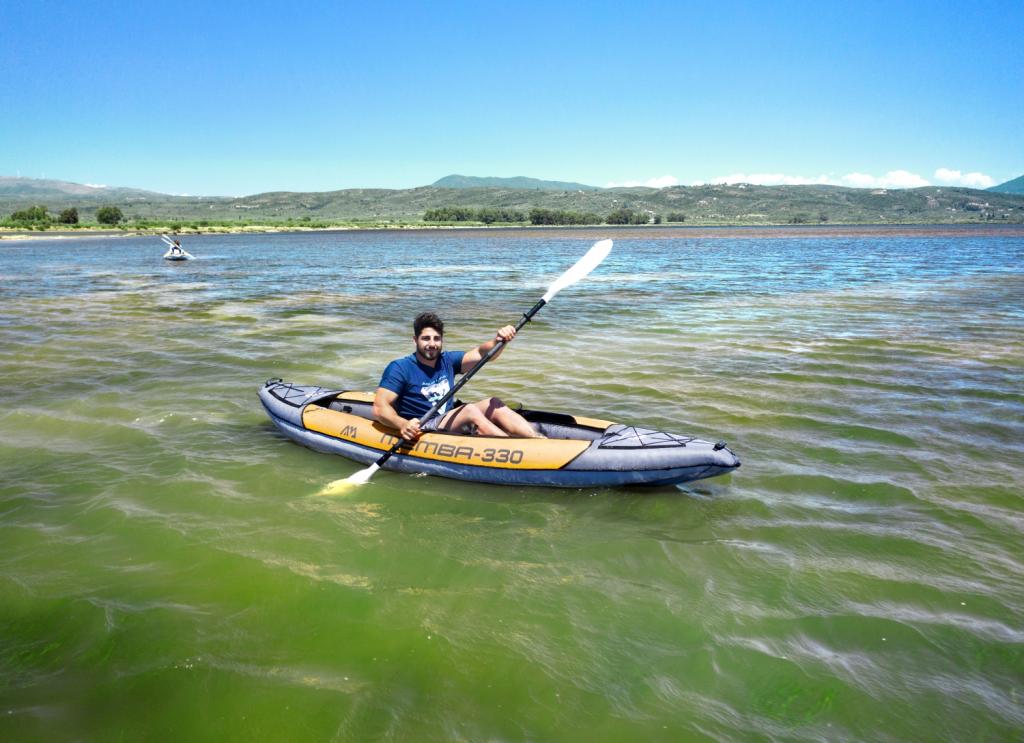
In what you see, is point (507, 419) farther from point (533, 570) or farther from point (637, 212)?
point (637, 212)

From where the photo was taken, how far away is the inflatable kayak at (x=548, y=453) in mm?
5809

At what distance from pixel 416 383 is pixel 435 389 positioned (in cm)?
21

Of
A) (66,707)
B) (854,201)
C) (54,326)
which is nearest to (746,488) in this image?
(66,707)

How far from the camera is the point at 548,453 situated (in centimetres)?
607

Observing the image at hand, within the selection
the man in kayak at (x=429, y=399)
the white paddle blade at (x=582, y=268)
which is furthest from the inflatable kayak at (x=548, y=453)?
the white paddle blade at (x=582, y=268)

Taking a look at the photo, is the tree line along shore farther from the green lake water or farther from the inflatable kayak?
the inflatable kayak

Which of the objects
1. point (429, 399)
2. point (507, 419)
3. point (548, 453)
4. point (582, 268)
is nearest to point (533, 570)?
point (548, 453)

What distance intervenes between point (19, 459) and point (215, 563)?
3.68 meters

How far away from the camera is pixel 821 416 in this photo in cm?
813

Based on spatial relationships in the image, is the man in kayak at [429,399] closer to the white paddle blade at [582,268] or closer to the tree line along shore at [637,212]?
the white paddle blade at [582,268]

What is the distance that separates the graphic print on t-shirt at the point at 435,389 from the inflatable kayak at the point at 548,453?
1.28 feet

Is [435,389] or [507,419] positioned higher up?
[435,389]

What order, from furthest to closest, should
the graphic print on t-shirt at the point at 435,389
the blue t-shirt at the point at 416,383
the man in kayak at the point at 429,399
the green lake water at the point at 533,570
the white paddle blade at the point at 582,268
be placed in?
1. the white paddle blade at the point at 582,268
2. the graphic print on t-shirt at the point at 435,389
3. the blue t-shirt at the point at 416,383
4. the man in kayak at the point at 429,399
5. the green lake water at the point at 533,570

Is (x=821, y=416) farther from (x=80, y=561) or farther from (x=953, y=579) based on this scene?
(x=80, y=561)
